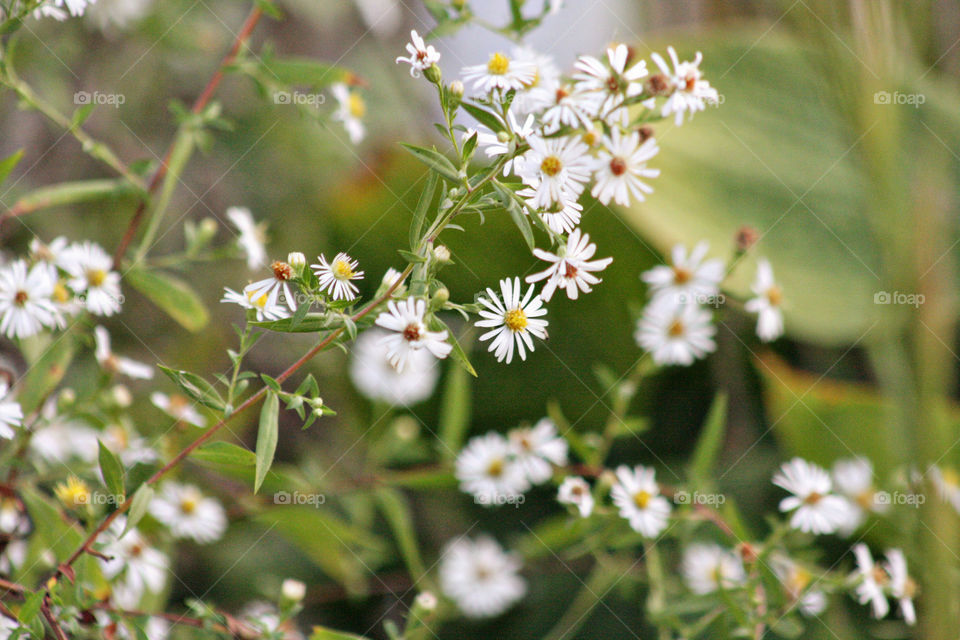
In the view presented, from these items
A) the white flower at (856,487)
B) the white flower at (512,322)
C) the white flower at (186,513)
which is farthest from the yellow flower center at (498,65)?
the white flower at (856,487)

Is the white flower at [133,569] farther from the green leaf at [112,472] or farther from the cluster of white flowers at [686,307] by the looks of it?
the cluster of white flowers at [686,307]

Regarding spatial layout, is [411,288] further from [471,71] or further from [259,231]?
[259,231]

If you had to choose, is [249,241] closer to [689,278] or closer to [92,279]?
[92,279]

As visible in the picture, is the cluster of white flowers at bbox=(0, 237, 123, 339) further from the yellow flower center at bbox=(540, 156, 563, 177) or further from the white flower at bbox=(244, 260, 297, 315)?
the yellow flower center at bbox=(540, 156, 563, 177)

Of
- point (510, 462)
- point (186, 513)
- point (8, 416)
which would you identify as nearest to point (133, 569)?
point (186, 513)

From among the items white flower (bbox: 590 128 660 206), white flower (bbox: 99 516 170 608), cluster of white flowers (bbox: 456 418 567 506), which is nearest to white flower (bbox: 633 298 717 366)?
cluster of white flowers (bbox: 456 418 567 506)
